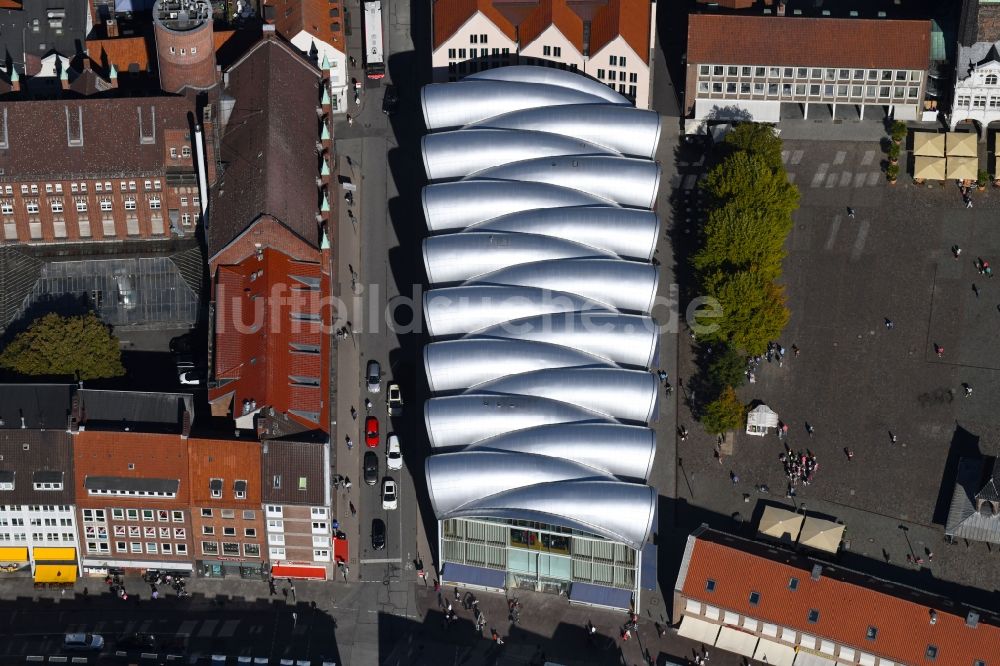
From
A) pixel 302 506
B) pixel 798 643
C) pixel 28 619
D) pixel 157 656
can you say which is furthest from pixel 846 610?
pixel 28 619

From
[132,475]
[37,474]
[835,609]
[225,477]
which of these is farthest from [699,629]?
[37,474]

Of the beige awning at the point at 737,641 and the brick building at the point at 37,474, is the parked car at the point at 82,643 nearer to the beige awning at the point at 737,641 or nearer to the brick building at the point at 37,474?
the brick building at the point at 37,474

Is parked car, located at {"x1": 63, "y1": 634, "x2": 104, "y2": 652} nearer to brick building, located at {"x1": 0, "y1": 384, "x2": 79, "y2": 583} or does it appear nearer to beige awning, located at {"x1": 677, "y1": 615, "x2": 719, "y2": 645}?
brick building, located at {"x1": 0, "y1": 384, "x2": 79, "y2": 583}

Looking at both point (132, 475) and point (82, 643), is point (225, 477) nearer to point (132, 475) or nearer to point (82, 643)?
point (132, 475)

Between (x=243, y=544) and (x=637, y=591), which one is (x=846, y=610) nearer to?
(x=637, y=591)

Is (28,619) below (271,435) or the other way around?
below

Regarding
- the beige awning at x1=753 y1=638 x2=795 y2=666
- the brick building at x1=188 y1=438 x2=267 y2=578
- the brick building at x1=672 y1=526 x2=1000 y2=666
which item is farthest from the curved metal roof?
the brick building at x1=188 y1=438 x2=267 y2=578
